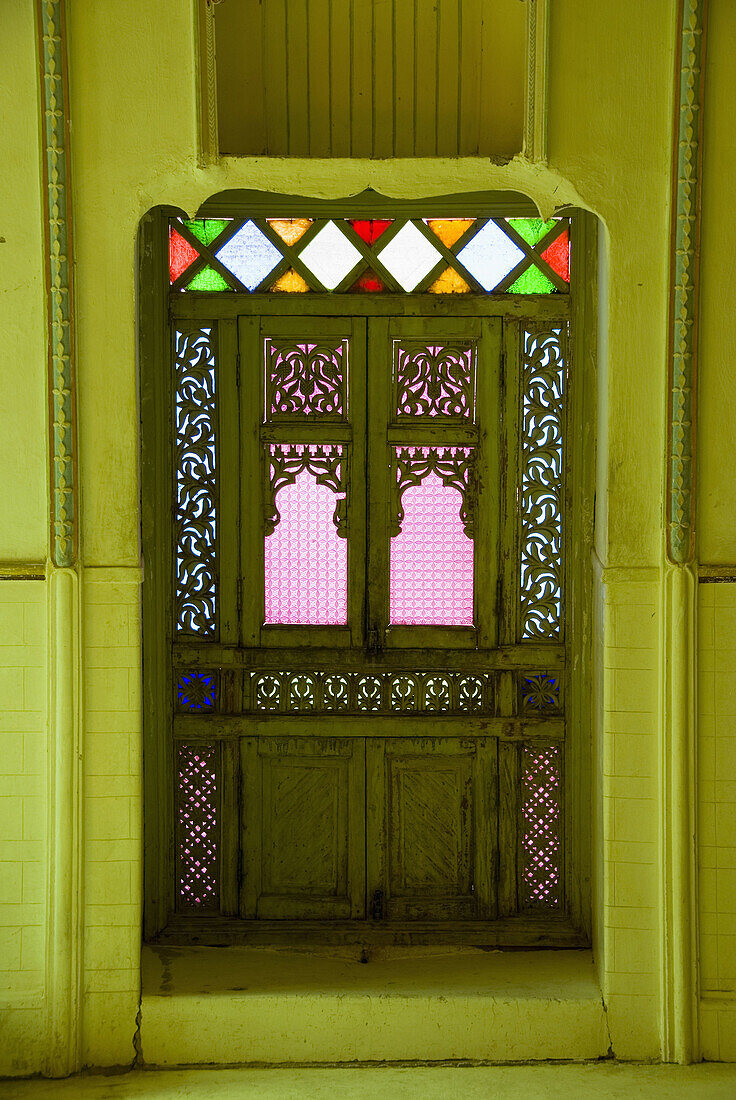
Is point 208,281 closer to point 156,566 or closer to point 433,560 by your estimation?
point 156,566

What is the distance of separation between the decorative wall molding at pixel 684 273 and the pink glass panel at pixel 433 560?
883mm

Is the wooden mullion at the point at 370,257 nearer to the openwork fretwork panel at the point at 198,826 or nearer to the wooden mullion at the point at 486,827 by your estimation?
the wooden mullion at the point at 486,827

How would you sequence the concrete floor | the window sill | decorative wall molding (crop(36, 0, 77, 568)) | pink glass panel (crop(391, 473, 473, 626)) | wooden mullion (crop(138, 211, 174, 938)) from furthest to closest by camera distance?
pink glass panel (crop(391, 473, 473, 626)) → wooden mullion (crop(138, 211, 174, 938)) → the window sill → the concrete floor → decorative wall molding (crop(36, 0, 77, 568))

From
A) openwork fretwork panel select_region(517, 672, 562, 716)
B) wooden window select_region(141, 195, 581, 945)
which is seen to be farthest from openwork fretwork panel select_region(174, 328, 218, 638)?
openwork fretwork panel select_region(517, 672, 562, 716)

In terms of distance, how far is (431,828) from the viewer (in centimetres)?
442

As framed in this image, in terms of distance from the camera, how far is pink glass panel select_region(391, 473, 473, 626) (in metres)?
4.35

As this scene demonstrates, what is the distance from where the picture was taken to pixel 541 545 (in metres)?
4.34

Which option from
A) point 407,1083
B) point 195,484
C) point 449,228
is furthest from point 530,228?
point 407,1083

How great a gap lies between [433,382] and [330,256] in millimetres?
637

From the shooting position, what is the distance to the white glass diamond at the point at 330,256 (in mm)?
4289

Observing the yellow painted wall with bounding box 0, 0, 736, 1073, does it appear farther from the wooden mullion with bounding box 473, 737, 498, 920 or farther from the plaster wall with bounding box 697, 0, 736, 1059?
the wooden mullion with bounding box 473, 737, 498, 920

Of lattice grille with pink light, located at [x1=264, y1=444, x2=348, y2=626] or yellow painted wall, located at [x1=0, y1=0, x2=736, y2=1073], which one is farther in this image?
lattice grille with pink light, located at [x1=264, y1=444, x2=348, y2=626]

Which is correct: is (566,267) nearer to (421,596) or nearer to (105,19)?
A: (421,596)

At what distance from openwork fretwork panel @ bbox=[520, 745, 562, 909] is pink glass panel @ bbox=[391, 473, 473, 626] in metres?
0.63
